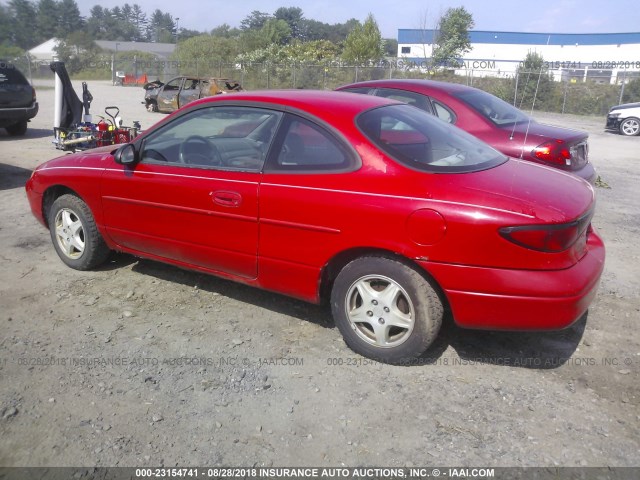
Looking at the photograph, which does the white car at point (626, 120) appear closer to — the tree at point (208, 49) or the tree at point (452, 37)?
the tree at point (452, 37)

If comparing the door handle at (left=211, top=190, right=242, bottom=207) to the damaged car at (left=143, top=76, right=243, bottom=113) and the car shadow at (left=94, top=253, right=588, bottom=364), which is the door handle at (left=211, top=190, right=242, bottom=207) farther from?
the damaged car at (left=143, top=76, right=243, bottom=113)

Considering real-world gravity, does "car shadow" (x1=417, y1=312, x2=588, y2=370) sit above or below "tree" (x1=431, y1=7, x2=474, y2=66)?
below

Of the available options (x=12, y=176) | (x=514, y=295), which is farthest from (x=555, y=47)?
(x=514, y=295)

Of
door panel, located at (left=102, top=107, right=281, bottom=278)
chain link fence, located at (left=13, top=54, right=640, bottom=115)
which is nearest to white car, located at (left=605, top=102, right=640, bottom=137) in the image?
chain link fence, located at (left=13, top=54, right=640, bottom=115)

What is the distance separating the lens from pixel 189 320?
407 centimetres

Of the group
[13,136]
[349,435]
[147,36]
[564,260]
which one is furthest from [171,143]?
[147,36]

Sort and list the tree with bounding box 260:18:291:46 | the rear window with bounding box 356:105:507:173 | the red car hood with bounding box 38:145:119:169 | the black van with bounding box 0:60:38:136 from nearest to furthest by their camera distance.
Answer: the rear window with bounding box 356:105:507:173, the red car hood with bounding box 38:145:119:169, the black van with bounding box 0:60:38:136, the tree with bounding box 260:18:291:46

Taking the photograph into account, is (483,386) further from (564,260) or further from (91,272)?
(91,272)

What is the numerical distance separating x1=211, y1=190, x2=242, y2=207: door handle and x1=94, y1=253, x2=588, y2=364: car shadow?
36.2 inches

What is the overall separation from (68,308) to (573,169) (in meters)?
5.19

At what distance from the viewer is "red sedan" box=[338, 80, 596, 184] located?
6.14 metres

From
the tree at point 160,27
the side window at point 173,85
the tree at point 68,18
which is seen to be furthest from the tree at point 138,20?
the side window at point 173,85

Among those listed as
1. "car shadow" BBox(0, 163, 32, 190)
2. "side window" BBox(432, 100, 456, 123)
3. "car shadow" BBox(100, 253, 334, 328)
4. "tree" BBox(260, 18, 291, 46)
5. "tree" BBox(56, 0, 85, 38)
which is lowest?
"car shadow" BBox(0, 163, 32, 190)

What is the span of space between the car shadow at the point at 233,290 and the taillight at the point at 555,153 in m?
3.29
